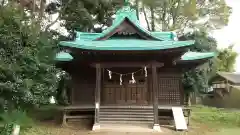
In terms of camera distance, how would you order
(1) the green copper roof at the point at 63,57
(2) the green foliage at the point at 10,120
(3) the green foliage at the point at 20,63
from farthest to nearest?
(1) the green copper roof at the point at 63,57 → (2) the green foliage at the point at 10,120 → (3) the green foliage at the point at 20,63

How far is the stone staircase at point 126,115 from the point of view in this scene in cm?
1494

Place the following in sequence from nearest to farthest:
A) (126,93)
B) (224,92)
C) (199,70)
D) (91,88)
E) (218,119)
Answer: (126,93), (91,88), (218,119), (199,70), (224,92)

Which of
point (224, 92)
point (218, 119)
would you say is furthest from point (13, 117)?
point (224, 92)

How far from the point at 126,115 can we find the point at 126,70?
135 inches

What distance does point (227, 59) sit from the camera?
4250 cm

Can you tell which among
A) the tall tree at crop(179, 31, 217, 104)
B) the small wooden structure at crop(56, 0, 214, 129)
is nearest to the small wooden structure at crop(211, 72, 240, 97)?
the tall tree at crop(179, 31, 217, 104)

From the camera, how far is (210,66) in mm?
29266

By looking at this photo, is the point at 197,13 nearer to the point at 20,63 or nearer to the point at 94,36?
the point at 94,36

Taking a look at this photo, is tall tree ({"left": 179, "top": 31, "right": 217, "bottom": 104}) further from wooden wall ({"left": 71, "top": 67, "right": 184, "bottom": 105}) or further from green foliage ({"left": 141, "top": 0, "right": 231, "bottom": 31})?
wooden wall ({"left": 71, "top": 67, "right": 184, "bottom": 105})

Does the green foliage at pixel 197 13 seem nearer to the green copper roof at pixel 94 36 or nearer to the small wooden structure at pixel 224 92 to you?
the small wooden structure at pixel 224 92

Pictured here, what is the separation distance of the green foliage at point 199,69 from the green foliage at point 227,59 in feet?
34.3

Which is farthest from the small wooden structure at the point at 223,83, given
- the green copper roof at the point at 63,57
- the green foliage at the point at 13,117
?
the green foliage at the point at 13,117

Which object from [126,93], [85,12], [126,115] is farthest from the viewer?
[85,12]

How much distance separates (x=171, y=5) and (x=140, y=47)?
19916 mm
